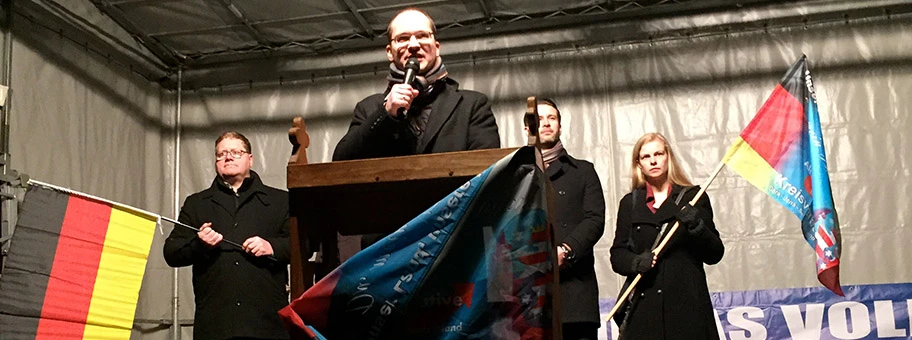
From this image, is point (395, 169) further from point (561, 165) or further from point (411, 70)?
point (561, 165)

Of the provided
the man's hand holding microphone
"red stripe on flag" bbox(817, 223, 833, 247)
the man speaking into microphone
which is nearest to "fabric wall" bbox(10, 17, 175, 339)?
the man speaking into microphone

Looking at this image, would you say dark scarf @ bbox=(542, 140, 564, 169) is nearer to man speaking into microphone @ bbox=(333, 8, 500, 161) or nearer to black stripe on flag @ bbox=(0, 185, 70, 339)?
man speaking into microphone @ bbox=(333, 8, 500, 161)

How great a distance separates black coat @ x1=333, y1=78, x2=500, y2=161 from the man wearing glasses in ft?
5.13

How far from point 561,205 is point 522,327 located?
1693 mm

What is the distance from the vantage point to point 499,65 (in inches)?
206

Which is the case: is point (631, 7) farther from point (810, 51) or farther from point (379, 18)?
point (379, 18)

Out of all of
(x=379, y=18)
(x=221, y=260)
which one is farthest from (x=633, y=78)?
(x=221, y=260)

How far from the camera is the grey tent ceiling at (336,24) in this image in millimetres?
4879

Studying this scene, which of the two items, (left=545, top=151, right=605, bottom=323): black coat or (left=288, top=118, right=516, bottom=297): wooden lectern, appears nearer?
(left=288, top=118, right=516, bottom=297): wooden lectern

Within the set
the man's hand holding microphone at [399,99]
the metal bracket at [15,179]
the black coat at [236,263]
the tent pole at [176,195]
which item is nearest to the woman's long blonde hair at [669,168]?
the black coat at [236,263]

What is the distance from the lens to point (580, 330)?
127 inches

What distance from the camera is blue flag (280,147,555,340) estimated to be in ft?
5.69

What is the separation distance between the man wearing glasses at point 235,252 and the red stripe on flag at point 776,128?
182 cm

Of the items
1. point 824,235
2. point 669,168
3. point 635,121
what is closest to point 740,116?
point 635,121
